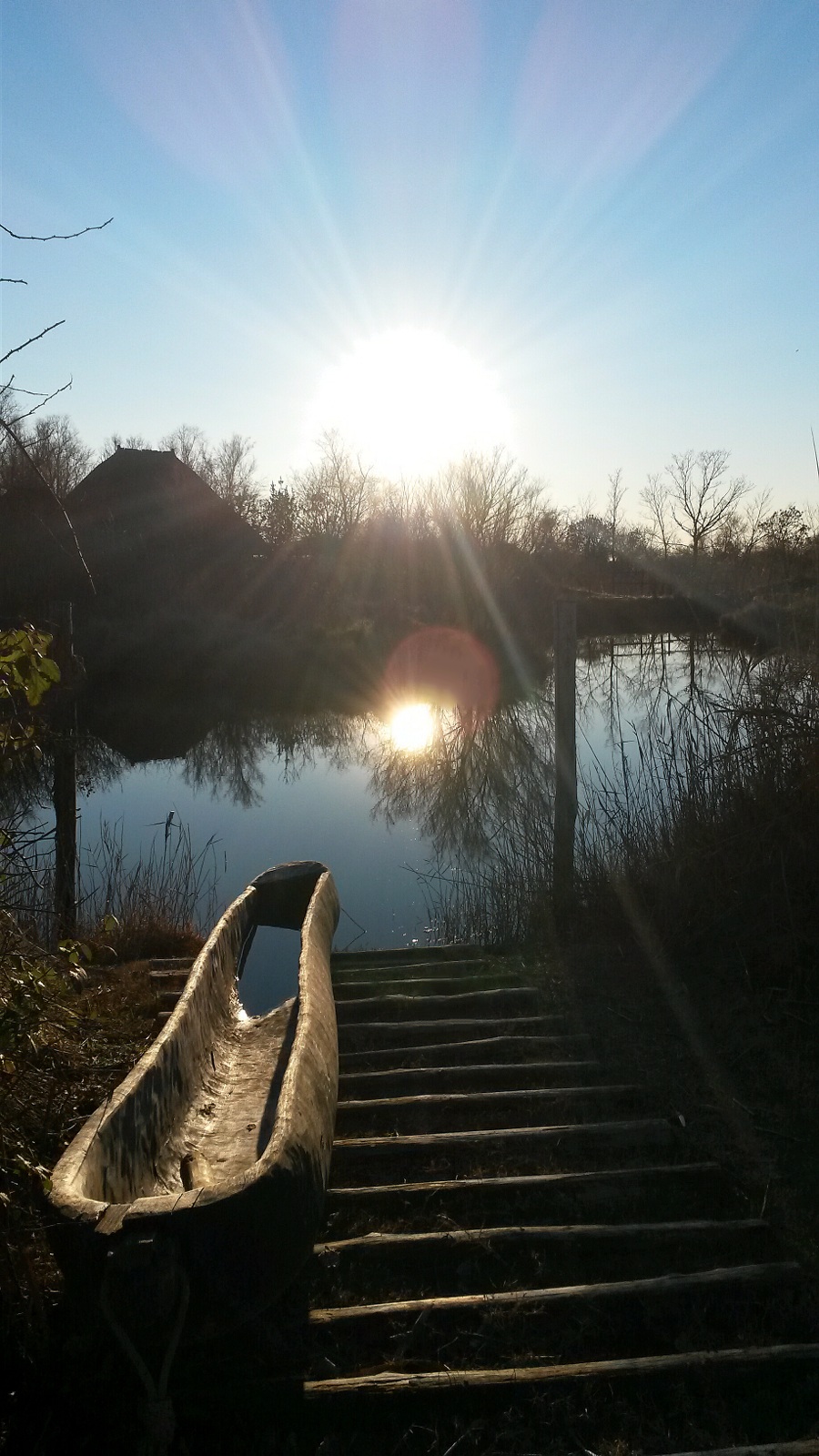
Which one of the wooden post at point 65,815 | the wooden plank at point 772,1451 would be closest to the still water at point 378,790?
the wooden post at point 65,815

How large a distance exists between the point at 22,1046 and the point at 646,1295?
6.95 ft

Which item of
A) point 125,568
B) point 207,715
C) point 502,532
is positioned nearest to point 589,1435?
point 207,715

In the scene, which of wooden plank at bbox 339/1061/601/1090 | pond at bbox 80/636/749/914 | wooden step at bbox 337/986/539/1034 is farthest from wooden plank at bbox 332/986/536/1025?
pond at bbox 80/636/749/914

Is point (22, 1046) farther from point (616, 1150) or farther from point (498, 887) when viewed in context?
point (498, 887)

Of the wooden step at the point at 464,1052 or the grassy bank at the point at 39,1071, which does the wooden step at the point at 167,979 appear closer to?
the grassy bank at the point at 39,1071

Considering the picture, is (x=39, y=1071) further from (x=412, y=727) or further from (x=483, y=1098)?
(x=412, y=727)

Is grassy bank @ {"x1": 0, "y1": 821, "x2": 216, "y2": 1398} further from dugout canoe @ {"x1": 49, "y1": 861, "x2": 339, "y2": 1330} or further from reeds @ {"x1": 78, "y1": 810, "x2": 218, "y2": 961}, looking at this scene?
reeds @ {"x1": 78, "y1": 810, "x2": 218, "y2": 961}

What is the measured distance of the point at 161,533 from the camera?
28438 millimetres

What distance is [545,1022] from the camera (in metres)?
5.33

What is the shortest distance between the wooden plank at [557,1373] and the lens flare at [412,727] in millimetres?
14227

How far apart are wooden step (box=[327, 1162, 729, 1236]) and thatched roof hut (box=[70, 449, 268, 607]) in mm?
23316

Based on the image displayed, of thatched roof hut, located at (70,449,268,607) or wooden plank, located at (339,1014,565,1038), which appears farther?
thatched roof hut, located at (70,449,268,607)

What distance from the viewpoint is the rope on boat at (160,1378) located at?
2.60 meters

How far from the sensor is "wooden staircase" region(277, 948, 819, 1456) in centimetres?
280
